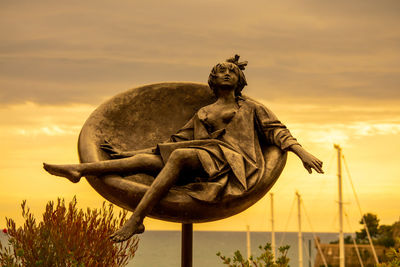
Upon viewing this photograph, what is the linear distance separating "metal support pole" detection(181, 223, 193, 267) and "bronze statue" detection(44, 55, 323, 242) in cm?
67

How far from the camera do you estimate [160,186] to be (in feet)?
21.2

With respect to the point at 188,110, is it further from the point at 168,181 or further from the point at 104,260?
the point at 104,260

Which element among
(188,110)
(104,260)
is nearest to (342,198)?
(104,260)

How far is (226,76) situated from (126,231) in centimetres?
201

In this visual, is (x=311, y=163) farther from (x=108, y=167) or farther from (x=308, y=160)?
(x=108, y=167)

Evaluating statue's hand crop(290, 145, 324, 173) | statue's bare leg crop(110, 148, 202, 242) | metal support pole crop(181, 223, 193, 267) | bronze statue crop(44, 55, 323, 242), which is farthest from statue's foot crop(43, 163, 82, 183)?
statue's hand crop(290, 145, 324, 173)

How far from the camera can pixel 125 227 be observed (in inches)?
249

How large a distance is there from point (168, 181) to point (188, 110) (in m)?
1.54

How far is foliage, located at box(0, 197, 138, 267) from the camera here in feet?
31.6

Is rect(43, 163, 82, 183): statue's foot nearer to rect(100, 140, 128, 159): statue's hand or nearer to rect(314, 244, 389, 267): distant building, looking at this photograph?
rect(100, 140, 128, 159): statue's hand

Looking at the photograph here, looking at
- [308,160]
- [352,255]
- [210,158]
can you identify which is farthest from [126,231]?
[352,255]

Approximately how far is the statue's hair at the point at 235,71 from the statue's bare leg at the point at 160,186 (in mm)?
1084

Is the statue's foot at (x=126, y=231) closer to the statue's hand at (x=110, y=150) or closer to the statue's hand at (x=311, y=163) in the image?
the statue's hand at (x=110, y=150)

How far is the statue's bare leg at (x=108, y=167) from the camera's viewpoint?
22.1 feet
